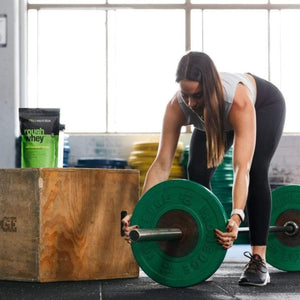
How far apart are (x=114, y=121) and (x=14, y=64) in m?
1.23

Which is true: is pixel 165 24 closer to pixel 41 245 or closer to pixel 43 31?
pixel 43 31

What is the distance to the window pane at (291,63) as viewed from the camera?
642cm

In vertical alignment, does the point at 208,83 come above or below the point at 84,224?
above

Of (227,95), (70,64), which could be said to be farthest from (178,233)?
(70,64)

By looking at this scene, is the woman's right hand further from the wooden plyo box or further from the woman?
the wooden plyo box

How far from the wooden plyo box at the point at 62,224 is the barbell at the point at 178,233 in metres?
Result: 0.36

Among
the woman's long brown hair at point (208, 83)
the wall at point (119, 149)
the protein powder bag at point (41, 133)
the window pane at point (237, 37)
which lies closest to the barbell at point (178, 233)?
the woman's long brown hair at point (208, 83)

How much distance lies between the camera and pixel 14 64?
5.55 metres

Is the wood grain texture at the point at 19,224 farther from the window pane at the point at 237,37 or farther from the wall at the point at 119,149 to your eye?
the window pane at the point at 237,37

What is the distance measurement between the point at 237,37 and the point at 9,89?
2.31 m

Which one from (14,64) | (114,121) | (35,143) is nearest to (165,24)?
(114,121)

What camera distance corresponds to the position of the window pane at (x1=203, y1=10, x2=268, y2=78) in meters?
6.41

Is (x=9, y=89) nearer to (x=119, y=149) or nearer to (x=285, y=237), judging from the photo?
(x=119, y=149)

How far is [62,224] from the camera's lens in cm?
253
